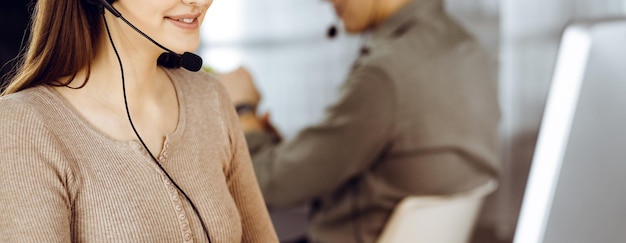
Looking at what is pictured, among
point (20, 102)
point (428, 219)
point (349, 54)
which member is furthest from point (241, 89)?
point (20, 102)

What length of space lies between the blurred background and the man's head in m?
0.50

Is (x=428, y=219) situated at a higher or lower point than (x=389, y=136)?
lower

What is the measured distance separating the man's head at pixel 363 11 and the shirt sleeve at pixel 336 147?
0.80ft

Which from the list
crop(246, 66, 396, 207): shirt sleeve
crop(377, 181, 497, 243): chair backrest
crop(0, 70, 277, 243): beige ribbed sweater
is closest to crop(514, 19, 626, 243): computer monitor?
crop(0, 70, 277, 243): beige ribbed sweater

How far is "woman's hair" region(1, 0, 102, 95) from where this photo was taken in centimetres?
84

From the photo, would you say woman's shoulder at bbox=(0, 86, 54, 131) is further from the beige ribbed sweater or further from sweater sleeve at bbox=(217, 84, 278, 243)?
sweater sleeve at bbox=(217, 84, 278, 243)

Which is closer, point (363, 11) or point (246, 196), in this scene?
point (246, 196)

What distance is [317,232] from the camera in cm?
184

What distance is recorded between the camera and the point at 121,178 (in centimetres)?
85

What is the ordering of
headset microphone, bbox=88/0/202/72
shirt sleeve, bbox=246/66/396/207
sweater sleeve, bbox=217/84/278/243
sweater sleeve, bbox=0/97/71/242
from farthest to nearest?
shirt sleeve, bbox=246/66/396/207
sweater sleeve, bbox=217/84/278/243
headset microphone, bbox=88/0/202/72
sweater sleeve, bbox=0/97/71/242

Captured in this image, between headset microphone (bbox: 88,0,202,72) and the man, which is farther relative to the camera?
the man

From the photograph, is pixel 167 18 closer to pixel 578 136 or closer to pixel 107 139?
pixel 107 139

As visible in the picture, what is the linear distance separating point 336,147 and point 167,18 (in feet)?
3.02

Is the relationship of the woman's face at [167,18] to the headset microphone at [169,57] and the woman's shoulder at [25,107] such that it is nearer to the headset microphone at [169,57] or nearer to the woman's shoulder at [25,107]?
the headset microphone at [169,57]
